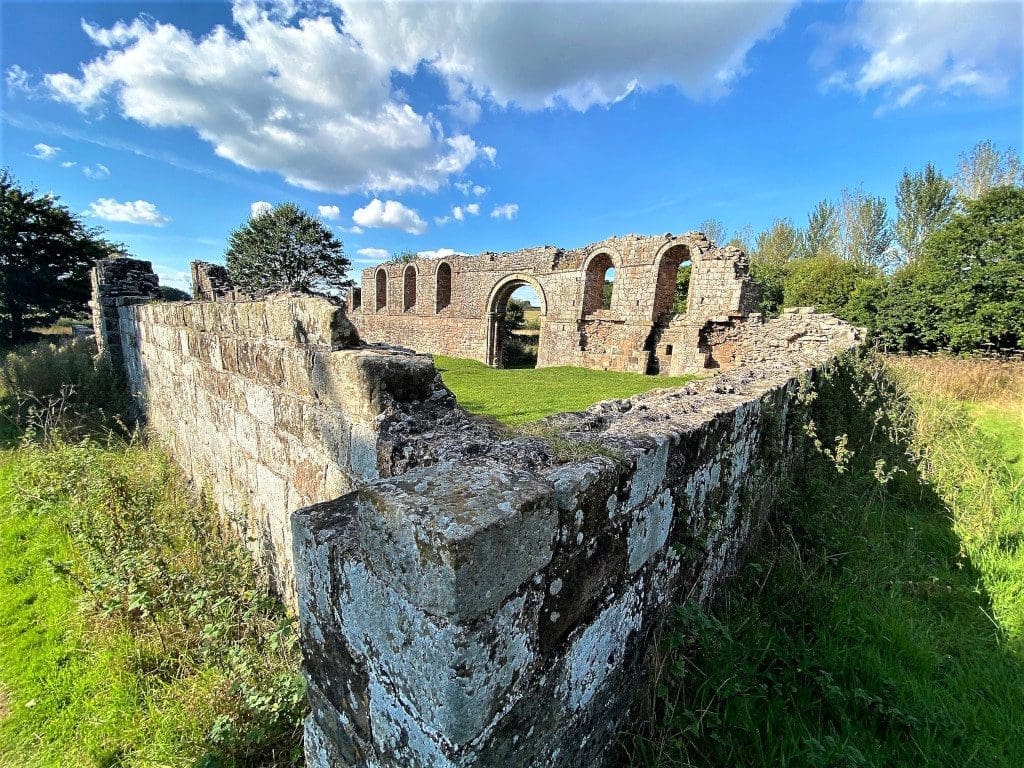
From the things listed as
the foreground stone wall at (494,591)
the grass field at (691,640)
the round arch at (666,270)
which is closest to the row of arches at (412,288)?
the round arch at (666,270)

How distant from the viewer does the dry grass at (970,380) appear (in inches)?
353

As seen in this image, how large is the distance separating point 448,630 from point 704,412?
1912 mm

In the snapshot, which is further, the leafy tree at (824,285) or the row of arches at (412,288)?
the row of arches at (412,288)

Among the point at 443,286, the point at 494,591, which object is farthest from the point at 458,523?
the point at 443,286

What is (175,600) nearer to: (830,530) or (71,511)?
(71,511)

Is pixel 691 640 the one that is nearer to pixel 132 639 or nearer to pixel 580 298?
pixel 132 639

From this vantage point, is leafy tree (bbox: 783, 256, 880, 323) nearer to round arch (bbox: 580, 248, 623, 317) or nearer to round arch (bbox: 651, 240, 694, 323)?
round arch (bbox: 651, 240, 694, 323)

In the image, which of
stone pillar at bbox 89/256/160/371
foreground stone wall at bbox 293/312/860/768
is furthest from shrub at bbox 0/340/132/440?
foreground stone wall at bbox 293/312/860/768

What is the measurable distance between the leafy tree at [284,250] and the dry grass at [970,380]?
3440 centimetres

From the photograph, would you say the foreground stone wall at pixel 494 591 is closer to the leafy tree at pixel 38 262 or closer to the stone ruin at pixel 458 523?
the stone ruin at pixel 458 523

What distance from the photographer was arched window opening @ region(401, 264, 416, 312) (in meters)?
24.5

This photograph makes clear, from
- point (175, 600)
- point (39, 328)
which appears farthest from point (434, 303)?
point (175, 600)

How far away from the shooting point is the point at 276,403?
286 cm

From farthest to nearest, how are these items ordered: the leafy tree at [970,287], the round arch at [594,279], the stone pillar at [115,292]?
the round arch at [594,279], the leafy tree at [970,287], the stone pillar at [115,292]
